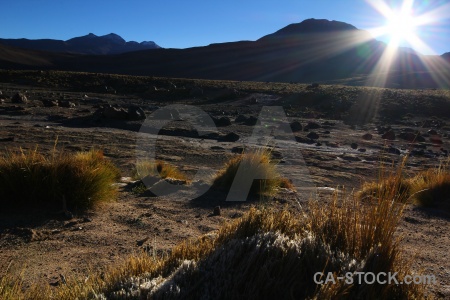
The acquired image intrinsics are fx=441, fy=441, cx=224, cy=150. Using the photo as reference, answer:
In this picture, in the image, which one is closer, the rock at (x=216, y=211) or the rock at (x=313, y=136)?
the rock at (x=216, y=211)

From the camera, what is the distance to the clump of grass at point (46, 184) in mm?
5809

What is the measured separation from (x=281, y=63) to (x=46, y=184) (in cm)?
→ 10153

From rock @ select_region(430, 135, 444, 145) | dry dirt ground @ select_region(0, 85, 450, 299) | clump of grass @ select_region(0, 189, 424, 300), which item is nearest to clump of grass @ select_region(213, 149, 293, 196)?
dry dirt ground @ select_region(0, 85, 450, 299)

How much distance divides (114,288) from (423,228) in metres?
5.02

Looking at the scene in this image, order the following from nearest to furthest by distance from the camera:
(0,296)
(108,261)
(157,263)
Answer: (0,296) → (157,263) → (108,261)

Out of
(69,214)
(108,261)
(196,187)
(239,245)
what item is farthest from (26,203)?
(239,245)

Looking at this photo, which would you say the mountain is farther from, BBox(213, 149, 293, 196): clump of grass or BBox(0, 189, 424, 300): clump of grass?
BBox(0, 189, 424, 300): clump of grass

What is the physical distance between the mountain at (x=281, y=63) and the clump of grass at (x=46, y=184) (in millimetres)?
73634

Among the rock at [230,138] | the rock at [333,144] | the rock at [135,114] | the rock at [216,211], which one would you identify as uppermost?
the rock at [135,114]

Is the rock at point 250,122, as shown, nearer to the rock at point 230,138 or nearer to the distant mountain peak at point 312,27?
the rock at point 230,138

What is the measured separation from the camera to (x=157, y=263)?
327 cm

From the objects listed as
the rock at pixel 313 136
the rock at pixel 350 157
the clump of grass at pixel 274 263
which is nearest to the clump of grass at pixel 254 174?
the clump of grass at pixel 274 263

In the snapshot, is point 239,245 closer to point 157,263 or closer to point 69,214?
point 157,263

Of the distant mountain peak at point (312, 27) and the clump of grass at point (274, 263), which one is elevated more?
the distant mountain peak at point (312, 27)
